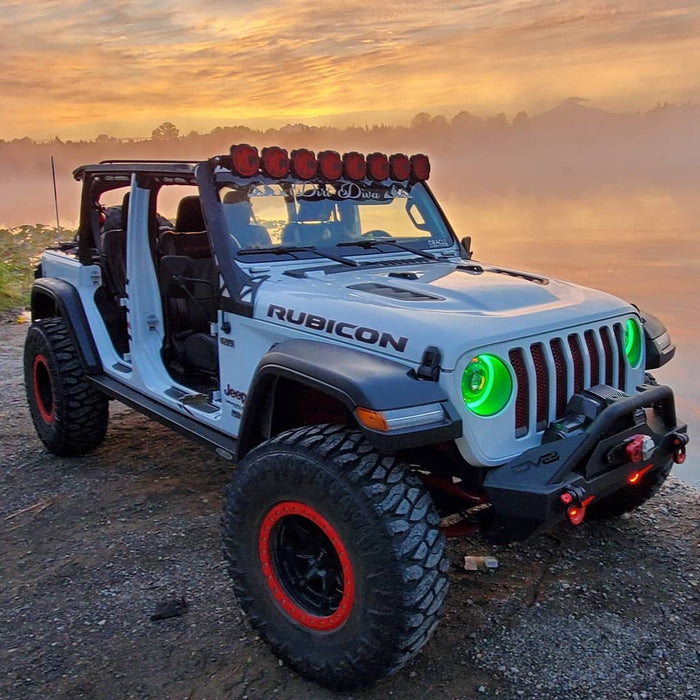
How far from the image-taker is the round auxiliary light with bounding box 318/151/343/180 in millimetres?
4301

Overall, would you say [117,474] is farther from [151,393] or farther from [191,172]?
[191,172]

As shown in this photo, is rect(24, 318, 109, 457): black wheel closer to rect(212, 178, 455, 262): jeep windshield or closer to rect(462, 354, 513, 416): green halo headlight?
rect(212, 178, 455, 262): jeep windshield

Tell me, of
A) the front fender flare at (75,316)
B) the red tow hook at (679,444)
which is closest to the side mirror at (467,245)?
the red tow hook at (679,444)

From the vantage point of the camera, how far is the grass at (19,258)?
1168 cm

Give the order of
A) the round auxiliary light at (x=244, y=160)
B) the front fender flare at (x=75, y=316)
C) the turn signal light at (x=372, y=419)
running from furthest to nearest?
1. the front fender flare at (x=75, y=316)
2. the round auxiliary light at (x=244, y=160)
3. the turn signal light at (x=372, y=419)

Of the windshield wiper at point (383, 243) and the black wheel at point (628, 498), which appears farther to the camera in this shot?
the windshield wiper at point (383, 243)

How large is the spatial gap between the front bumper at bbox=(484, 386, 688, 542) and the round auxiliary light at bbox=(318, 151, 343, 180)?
6.98ft

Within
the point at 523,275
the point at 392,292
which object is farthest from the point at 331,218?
the point at 523,275

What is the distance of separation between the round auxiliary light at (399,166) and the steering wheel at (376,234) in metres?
0.37

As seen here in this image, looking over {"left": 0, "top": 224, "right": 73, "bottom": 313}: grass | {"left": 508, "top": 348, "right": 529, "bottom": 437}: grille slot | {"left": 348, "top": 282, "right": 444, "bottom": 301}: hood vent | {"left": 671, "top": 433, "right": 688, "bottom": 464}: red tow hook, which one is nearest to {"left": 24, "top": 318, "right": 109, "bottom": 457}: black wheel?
{"left": 348, "top": 282, "right": 444, "bottom": 301}: hood vent

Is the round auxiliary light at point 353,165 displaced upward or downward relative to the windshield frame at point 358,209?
upward

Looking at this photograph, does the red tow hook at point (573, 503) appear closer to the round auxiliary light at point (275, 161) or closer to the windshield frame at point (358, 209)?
the windshield frame at point (358, 209)

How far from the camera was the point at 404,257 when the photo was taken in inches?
177

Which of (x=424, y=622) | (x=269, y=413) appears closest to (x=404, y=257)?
(x=269, y=413)
